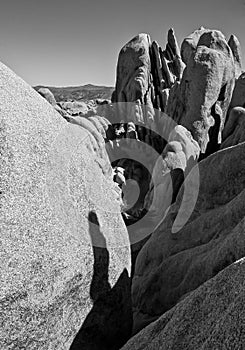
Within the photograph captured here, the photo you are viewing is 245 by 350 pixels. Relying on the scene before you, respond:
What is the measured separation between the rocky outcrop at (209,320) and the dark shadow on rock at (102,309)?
121 cm

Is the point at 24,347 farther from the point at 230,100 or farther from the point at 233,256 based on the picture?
the point at 230,100

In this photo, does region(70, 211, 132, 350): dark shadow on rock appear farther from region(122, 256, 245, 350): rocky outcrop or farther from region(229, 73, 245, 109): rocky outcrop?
region(229, 73, 245, 109): rocky outcrop

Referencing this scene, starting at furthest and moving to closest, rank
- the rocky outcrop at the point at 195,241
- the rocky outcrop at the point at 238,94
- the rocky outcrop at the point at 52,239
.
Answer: the rocky outcrop at the point at 238,94, the rocky outcrop at the point at 195,241, the rocky outcrop at the point at 52,239

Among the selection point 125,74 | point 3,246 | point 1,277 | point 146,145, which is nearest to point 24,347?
point 1,277

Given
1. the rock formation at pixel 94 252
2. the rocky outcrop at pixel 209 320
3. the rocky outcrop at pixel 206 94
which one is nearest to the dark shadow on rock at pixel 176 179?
the rock formation at pixel 94 252

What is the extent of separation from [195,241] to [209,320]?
16.4ft

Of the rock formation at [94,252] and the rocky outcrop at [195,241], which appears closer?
the rock formation at [94,252]

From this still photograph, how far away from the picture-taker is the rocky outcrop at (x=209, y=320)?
349 centimetres

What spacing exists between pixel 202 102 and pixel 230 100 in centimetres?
406

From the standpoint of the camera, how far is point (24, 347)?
187 inches

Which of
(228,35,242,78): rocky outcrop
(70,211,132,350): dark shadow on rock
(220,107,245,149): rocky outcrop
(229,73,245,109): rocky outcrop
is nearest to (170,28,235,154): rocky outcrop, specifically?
(229,73,245,109): rocky outcrop

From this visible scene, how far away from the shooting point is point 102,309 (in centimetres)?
612

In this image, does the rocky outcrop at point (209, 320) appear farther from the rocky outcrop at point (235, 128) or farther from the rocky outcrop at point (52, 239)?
the rocky outcrop at point (235, 128)

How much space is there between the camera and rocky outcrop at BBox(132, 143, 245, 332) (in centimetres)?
712
